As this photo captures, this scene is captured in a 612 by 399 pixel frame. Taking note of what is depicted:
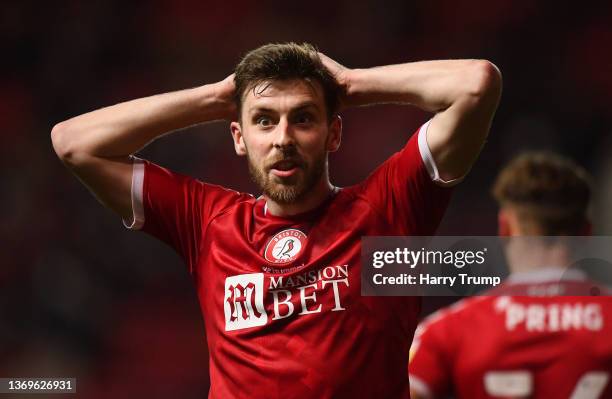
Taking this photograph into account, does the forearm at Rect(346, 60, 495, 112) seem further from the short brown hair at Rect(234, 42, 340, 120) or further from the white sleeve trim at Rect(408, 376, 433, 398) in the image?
the white sleeve trim at Rect(408, 376, 433, 398)

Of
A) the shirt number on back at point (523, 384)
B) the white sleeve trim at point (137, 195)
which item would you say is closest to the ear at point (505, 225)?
the shirt number on back at point (523, 384)

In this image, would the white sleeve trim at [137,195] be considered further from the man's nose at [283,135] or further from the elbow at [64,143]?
the man's nose at [283,135]

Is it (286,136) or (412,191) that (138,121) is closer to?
(286,136)

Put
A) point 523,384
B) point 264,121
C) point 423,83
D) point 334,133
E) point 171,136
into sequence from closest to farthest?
1. point 523,384
2. point 423,83
3. point 264,121
4. point 334,133
5. point 171,136

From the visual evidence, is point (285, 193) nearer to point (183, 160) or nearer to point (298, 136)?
point (298, 136)

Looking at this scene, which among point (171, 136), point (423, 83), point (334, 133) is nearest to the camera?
point (423, 83)

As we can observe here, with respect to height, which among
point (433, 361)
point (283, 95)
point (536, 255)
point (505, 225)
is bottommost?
point (433, 361)

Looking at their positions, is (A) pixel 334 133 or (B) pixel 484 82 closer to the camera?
(B) pixel 484 82

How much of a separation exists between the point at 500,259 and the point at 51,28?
224 inches

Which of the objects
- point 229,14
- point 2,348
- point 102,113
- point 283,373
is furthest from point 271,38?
point 283,373

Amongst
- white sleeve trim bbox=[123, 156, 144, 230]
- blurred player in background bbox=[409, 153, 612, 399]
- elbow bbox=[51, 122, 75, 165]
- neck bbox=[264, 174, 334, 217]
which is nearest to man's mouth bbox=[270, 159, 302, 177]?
neck bbox=[264, 174, 334, 217]

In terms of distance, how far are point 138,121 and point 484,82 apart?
3.82ft

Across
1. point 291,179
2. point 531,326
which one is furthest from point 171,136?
point 531,326

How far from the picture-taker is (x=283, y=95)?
2799mm
